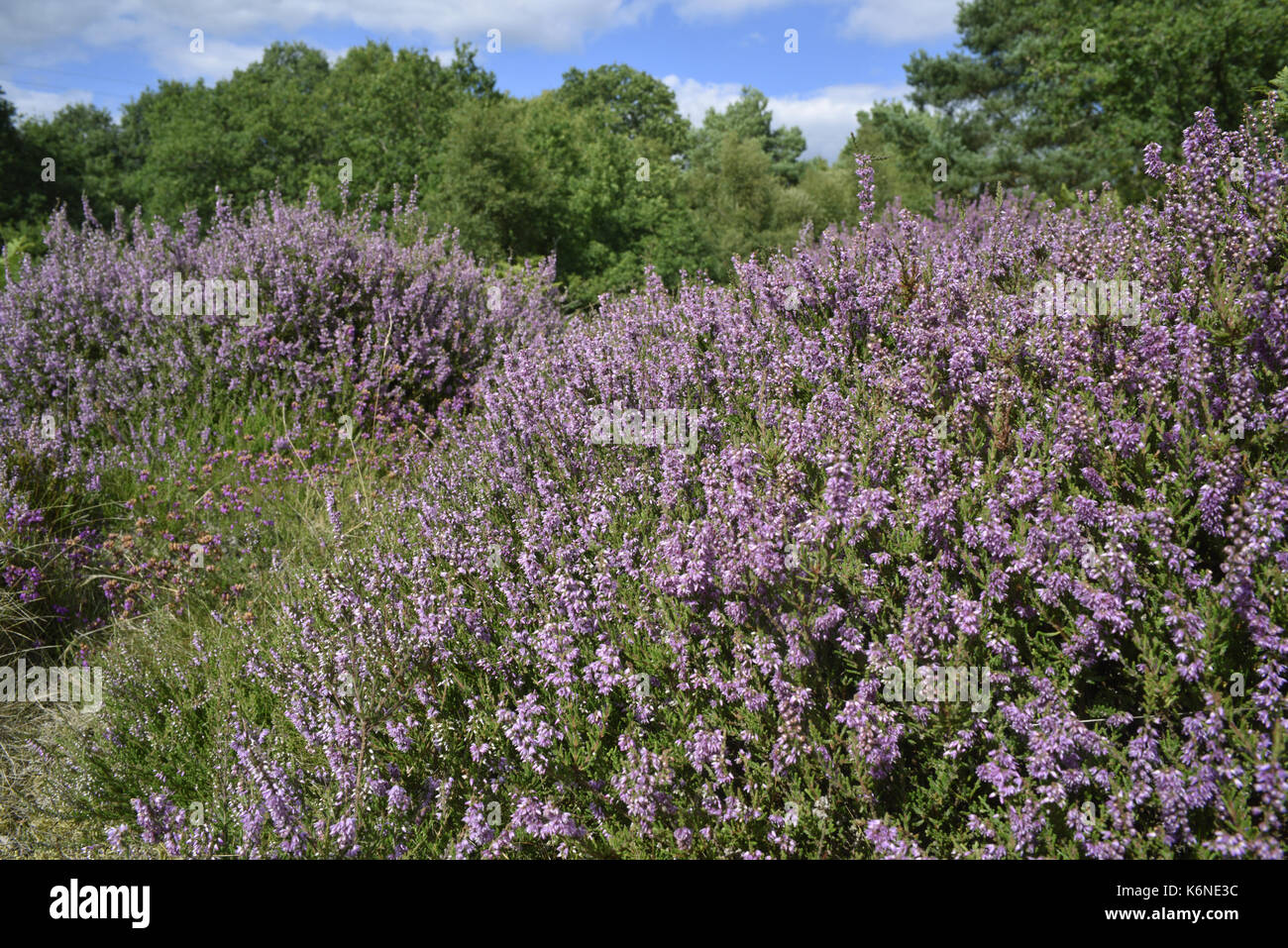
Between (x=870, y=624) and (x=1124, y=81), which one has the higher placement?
(x=1124, y=81)

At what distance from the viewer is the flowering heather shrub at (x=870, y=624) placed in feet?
6.71

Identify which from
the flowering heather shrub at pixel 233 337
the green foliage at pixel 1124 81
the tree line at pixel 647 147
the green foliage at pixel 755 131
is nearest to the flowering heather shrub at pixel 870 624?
the tree line at pixel 647 147

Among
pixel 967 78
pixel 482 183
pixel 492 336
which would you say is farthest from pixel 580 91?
pixel 492 336

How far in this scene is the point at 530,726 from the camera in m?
2.47

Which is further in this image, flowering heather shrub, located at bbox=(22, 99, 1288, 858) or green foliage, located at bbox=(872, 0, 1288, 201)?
green foliage, located at bbox=(872, 0, 1288, 201)

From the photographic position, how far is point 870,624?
238cm

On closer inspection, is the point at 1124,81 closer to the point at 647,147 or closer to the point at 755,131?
the point at 647,147

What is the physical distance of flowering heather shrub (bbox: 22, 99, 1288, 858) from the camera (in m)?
2.04

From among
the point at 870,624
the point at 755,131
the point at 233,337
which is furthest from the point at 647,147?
the point at 755,131

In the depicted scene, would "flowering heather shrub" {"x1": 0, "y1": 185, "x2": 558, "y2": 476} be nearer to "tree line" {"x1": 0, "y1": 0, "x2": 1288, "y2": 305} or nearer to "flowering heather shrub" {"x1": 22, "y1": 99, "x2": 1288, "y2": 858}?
"tree line" {"x1": 0, "y1": 0, "x2": 1288, "y2": 305}

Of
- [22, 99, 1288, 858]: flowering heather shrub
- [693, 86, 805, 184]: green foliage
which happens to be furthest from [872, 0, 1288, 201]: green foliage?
[693, 86, 805, 184]: green foliage

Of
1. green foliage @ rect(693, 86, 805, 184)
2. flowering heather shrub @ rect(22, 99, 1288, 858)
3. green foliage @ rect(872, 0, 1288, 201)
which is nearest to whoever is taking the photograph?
flowering heather shrub @ rect(22, 99, 1288, 858)

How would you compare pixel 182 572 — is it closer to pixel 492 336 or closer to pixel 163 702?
pixel 163 702

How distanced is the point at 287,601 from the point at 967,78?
28.9 meters
